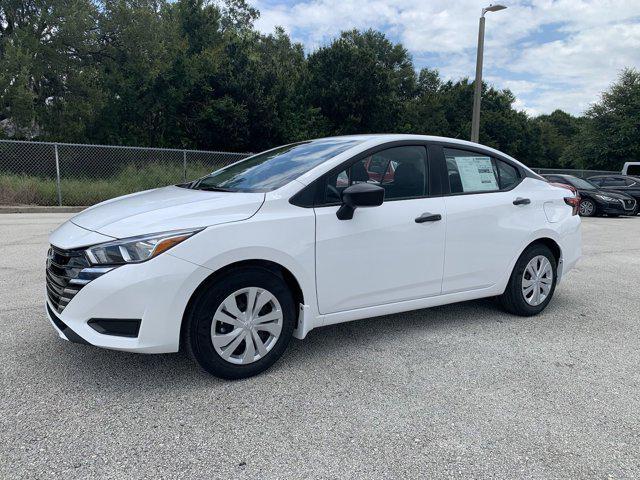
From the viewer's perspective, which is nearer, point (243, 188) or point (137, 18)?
point (243, 188)

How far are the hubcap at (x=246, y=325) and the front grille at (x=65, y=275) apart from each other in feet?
2.62

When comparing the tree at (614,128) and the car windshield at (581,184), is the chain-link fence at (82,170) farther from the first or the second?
the tree at (614,128)

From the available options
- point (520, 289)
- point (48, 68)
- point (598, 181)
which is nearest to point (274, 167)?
point (520, 289)

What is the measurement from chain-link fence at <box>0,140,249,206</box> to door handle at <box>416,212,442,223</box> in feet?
39.5

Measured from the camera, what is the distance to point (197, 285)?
290 cm

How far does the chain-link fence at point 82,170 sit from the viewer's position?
13.1m

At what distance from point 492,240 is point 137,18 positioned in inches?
835

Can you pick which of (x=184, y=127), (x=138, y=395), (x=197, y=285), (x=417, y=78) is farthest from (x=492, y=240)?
(x=417, y=78)

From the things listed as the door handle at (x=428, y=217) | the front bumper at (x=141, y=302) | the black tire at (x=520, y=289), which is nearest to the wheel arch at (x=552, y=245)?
the black tire at (x=520, y=289)

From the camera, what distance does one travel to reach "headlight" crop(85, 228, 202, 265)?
2.80 m

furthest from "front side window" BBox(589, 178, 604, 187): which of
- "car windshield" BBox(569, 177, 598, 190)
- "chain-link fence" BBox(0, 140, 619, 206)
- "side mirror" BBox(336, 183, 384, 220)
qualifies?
"side mirror" BBox(336, 183, 384, 220)

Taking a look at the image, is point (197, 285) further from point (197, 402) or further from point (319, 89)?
point (319, 89)

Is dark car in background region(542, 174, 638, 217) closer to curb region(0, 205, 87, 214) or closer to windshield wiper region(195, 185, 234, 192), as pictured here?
curb region(0, 205, 87, 214)

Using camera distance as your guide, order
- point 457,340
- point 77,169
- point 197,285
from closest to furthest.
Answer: point 197,285 → point 457,340 → point 77,169
